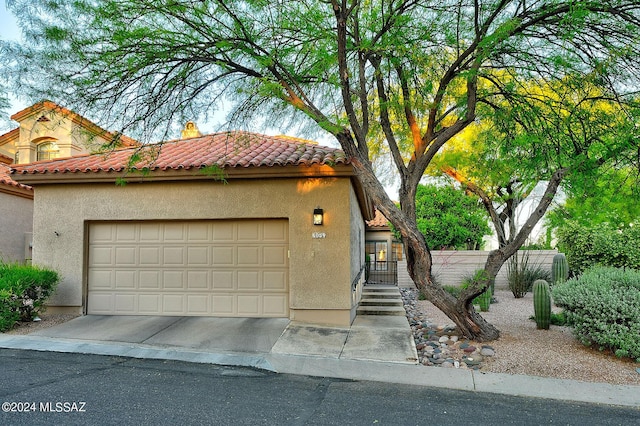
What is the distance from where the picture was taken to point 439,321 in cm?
865

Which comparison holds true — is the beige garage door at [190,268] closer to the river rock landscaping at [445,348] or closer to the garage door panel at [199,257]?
the garage door panel at [199,257]

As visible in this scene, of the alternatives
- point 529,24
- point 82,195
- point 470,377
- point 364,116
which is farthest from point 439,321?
point 82,195

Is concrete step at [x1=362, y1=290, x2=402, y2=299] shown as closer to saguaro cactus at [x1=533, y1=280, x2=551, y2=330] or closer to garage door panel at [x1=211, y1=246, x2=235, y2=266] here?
saguaro cactus at [x1=533, y1=280, x2=551, y2=330]

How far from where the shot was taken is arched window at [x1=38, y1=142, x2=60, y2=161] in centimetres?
1510

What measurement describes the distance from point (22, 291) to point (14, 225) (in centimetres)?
693

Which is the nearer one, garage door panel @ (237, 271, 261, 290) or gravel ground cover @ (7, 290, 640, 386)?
gravel ground cover @ (7, 290, 640, 386)

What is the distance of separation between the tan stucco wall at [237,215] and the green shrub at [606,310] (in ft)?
12.7

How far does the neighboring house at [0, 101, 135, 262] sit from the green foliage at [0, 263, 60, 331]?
2.68 metres

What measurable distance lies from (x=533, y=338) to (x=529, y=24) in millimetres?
5313

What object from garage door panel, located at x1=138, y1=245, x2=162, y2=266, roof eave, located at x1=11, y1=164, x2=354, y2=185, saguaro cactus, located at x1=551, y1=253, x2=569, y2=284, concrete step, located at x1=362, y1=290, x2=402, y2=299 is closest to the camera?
roof eave, located at x1=11, y1=164, x2=354, y2=185

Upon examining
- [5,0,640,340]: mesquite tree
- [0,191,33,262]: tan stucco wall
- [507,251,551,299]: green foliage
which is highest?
[5,0,640,340]: mesquite tree

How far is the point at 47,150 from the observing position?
15.2 metres

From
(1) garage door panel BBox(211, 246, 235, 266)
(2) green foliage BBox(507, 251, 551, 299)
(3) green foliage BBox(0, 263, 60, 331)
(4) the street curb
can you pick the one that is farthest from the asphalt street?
(2) green foliage BBox(507, 251, 551, 299)

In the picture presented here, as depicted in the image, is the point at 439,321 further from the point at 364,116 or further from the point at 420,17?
the point at 420,17
